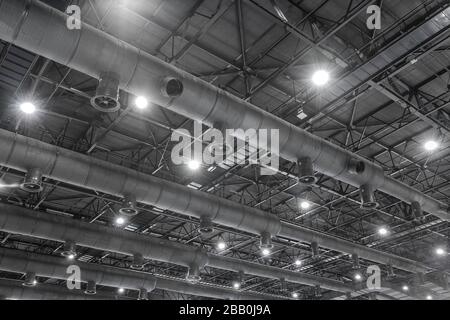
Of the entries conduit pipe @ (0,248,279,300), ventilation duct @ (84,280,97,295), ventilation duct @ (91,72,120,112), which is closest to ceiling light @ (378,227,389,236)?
conduit pipe @ (0,248,279,300)

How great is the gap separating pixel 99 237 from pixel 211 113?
10.8 meters

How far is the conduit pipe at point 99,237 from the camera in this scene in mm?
16188

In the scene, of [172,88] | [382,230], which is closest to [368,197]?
[172,88]

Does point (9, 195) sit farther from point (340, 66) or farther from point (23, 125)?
point (340, 66)

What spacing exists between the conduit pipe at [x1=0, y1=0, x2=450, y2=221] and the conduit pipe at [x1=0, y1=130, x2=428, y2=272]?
457cm

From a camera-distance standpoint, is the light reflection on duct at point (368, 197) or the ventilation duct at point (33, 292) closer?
the light reflection on duct at point (368, 197)

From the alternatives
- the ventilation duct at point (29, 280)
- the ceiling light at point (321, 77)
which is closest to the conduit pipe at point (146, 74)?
the ceiling light at point (321, 77)

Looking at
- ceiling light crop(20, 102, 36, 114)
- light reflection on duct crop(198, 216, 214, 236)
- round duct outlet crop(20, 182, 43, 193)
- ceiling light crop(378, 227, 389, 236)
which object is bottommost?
round duct outlet crop(20, 182, 43, 193)

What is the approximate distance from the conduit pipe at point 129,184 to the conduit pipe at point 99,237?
491 millimetres

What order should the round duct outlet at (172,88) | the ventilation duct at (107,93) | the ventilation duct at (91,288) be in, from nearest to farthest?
1. the ventilation duct at (107,93)
2. the round duct outlet at (172,88)
3. the ventilation duct at (91,288)

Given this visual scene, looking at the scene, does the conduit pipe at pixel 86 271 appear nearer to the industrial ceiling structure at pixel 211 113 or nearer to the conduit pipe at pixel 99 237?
the industrial ceiling structure at pixel 211 113

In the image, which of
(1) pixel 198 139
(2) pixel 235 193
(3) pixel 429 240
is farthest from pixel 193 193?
(3) pixel 429 240

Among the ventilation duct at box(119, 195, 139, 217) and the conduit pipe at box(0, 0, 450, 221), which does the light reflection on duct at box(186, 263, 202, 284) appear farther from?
the conduit pipe at box(0, 0, 450, 221)

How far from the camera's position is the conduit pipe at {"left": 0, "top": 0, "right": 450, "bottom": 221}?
26.5 feet
